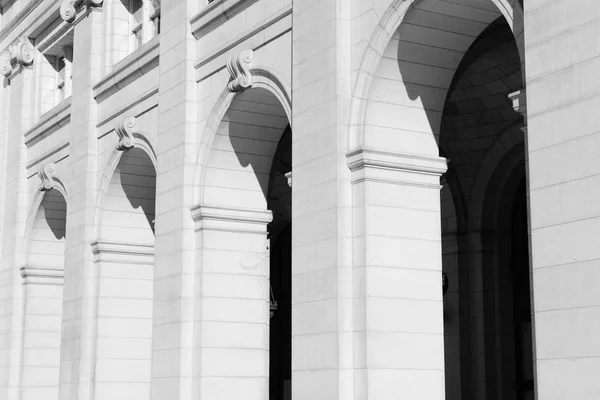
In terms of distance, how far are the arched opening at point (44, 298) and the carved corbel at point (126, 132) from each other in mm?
5751

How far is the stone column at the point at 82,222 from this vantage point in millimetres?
24750

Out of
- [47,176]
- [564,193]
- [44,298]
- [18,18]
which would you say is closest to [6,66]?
[18,18]

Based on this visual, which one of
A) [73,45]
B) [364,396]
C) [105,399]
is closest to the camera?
[364,396]

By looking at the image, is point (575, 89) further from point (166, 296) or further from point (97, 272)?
point (97, 272)

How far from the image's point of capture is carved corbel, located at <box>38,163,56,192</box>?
2866cm

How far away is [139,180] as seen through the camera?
25.2m

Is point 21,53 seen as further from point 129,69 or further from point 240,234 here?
point 240,234

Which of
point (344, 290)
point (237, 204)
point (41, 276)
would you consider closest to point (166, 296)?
point (237, 204)

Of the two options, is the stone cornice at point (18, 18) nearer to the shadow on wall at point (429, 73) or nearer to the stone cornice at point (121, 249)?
the stone cornice at point (121, 249)

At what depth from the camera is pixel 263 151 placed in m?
21.0

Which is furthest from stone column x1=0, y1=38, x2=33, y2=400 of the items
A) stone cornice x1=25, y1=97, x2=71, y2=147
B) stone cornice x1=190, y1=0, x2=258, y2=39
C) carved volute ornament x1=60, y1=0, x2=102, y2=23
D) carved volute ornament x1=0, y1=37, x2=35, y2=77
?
stone cornice x1=190, y1=0, x2=258, y2=39

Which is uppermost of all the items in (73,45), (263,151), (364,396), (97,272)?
(73,45)

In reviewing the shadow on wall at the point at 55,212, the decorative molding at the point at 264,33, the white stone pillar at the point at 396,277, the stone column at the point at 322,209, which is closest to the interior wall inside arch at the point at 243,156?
the decorative molding at the point at 264,33

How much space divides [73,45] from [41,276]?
625cm
